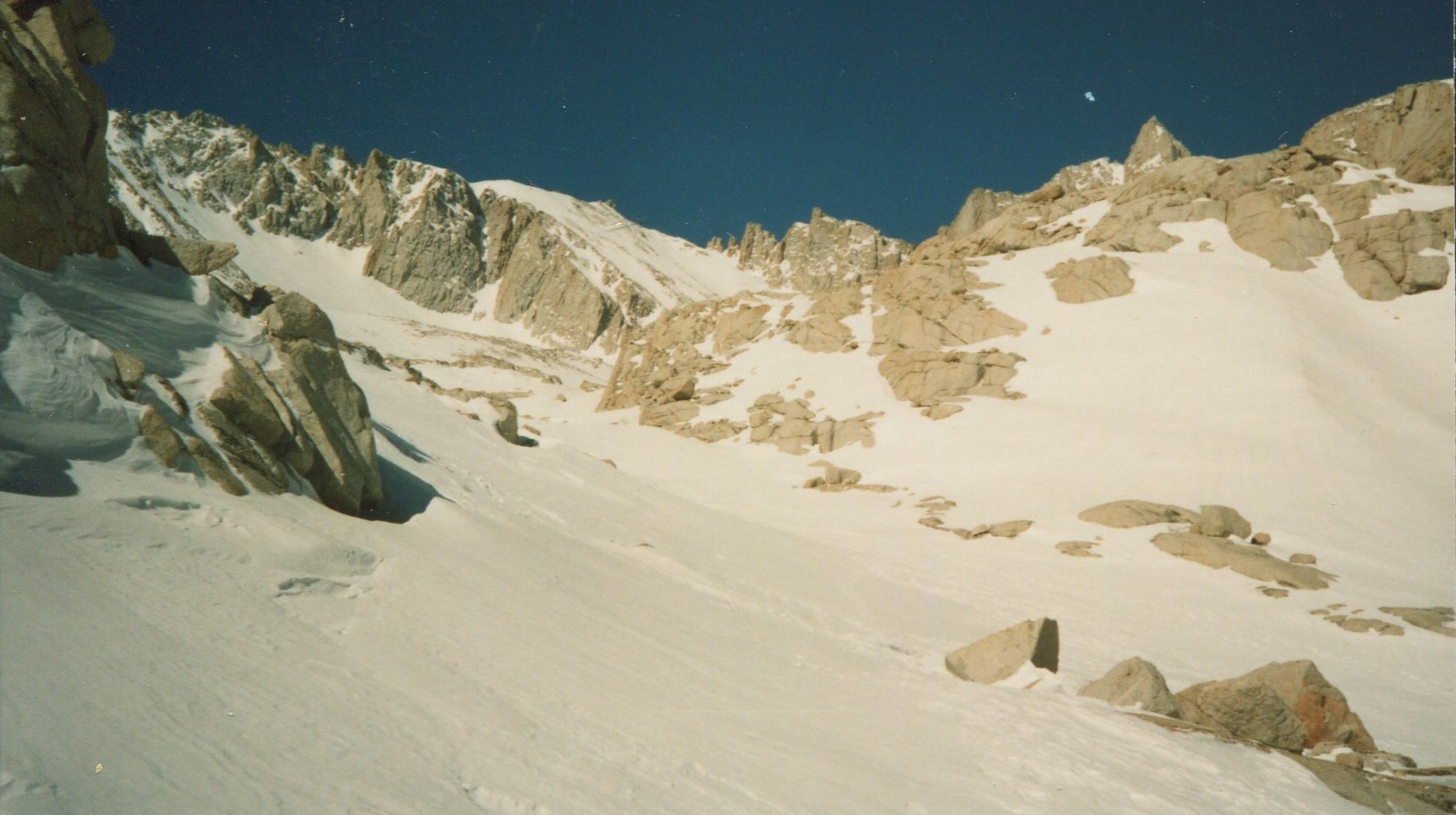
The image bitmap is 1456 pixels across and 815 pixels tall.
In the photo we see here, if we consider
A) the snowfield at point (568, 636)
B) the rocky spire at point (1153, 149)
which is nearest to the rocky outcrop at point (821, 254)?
the rocky spire at point (1153, 149)

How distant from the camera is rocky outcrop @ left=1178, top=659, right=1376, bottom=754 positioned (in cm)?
708

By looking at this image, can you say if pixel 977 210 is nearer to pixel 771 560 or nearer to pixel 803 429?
pixel 803 429

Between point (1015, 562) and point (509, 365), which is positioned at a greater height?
point (509, 365)

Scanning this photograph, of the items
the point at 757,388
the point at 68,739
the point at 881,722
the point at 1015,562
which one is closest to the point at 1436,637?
the point at 1015,562

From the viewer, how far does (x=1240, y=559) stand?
1812cm

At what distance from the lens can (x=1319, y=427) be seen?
27.4 m

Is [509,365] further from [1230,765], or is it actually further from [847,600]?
[1230,765]

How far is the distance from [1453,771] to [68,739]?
33.7ft

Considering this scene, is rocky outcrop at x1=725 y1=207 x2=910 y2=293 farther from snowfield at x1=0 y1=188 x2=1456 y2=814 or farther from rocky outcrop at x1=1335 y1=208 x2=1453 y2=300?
snowfield at x1=0 y1=188 x2=1456 y2=814

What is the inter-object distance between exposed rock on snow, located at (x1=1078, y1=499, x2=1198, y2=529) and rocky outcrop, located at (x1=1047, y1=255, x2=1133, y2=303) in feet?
66.4

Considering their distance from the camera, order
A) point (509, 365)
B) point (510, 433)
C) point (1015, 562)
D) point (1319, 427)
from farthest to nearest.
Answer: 1. point (509, 365)
2. point (1319, 427)
3. point (510, 433)
4. point (1015, 562)

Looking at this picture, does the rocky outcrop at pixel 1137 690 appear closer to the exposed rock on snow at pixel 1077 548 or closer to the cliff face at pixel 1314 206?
the exposed rock on snow at pixel 1077 548

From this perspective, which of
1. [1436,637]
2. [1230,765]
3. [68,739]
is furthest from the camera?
[1436,637]

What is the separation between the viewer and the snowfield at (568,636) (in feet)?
11.6
